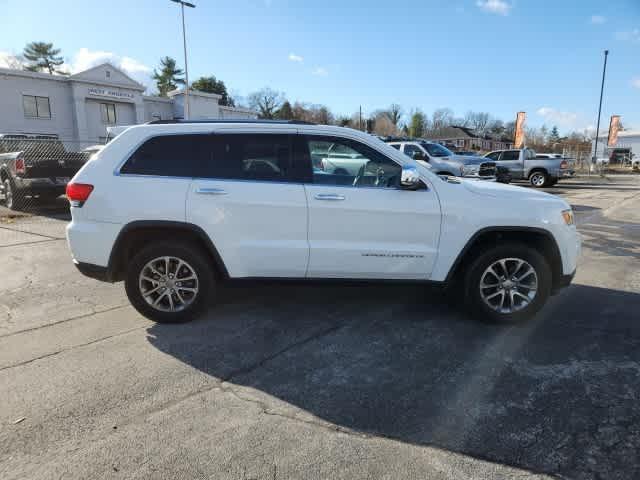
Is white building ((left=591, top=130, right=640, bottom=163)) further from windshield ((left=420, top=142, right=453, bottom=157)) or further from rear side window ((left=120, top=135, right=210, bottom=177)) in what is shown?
rear side window ((left=120, top=135, right=210, bottom=177))

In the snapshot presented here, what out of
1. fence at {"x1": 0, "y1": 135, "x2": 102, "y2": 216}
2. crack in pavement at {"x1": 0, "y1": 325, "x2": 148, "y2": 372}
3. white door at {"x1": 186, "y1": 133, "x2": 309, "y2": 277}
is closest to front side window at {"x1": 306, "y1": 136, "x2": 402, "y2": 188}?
white door at {"x1": 186, "y1": 133, "x2": 309, "y2": 277}

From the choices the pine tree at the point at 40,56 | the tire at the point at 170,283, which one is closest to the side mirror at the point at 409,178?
the tire at the point at 170,283

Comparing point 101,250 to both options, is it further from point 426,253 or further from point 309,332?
point 426,253

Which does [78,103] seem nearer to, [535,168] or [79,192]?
[535,168]

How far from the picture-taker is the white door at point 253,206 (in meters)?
3.92

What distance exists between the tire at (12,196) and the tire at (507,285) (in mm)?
10961

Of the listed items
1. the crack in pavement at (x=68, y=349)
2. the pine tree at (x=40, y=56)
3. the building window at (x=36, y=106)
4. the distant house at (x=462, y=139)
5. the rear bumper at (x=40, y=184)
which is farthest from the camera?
the distant house at (x=462, y=139)

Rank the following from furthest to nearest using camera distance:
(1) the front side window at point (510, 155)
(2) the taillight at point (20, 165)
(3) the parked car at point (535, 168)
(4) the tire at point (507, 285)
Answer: (1) the front side window at point (510, 155)
(3) the parked car at point (535, 168)
(2) the taillight at point (20, 165)
(4) the tire at point (507, 285)

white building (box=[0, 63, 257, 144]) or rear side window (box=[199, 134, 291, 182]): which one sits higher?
white building (box=[0, 63, 257, 144])

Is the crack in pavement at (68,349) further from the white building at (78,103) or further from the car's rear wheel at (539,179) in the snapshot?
the white building at (78,103)

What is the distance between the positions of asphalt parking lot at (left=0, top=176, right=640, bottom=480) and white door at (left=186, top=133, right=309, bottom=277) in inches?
27.2

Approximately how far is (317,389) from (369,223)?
1.55 m

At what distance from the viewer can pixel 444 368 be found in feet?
11.3

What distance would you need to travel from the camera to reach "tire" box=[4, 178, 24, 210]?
10.7 meters
